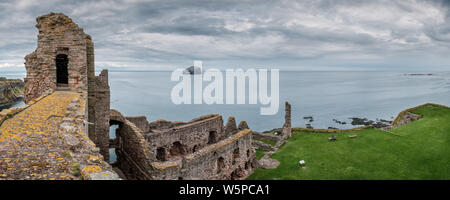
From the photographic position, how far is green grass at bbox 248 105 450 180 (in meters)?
19.4

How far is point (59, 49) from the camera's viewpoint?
46.4 ft

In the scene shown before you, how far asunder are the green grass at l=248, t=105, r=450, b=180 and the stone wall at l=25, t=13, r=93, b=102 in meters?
16.5

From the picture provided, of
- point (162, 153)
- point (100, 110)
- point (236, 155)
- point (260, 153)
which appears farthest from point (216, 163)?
point (260, 153)

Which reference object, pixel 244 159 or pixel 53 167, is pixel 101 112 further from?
pixel 244 159

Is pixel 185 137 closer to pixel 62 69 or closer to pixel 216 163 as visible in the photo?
pixel 216 163

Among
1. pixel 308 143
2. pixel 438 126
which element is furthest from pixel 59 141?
pixel 438 126

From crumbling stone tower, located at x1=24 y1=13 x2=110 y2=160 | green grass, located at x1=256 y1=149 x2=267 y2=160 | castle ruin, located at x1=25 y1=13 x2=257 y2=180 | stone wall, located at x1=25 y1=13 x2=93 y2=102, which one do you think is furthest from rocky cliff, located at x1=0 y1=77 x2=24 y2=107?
stone wall, located at x1=25 y1=13 x2=93 y2=102

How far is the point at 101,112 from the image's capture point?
16.1 metres

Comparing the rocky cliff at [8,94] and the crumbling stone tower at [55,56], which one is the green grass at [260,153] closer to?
the crumbling stone tower at [55,56]

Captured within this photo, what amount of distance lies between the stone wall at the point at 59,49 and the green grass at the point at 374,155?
16.5 m

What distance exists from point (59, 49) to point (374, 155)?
80.3ft
